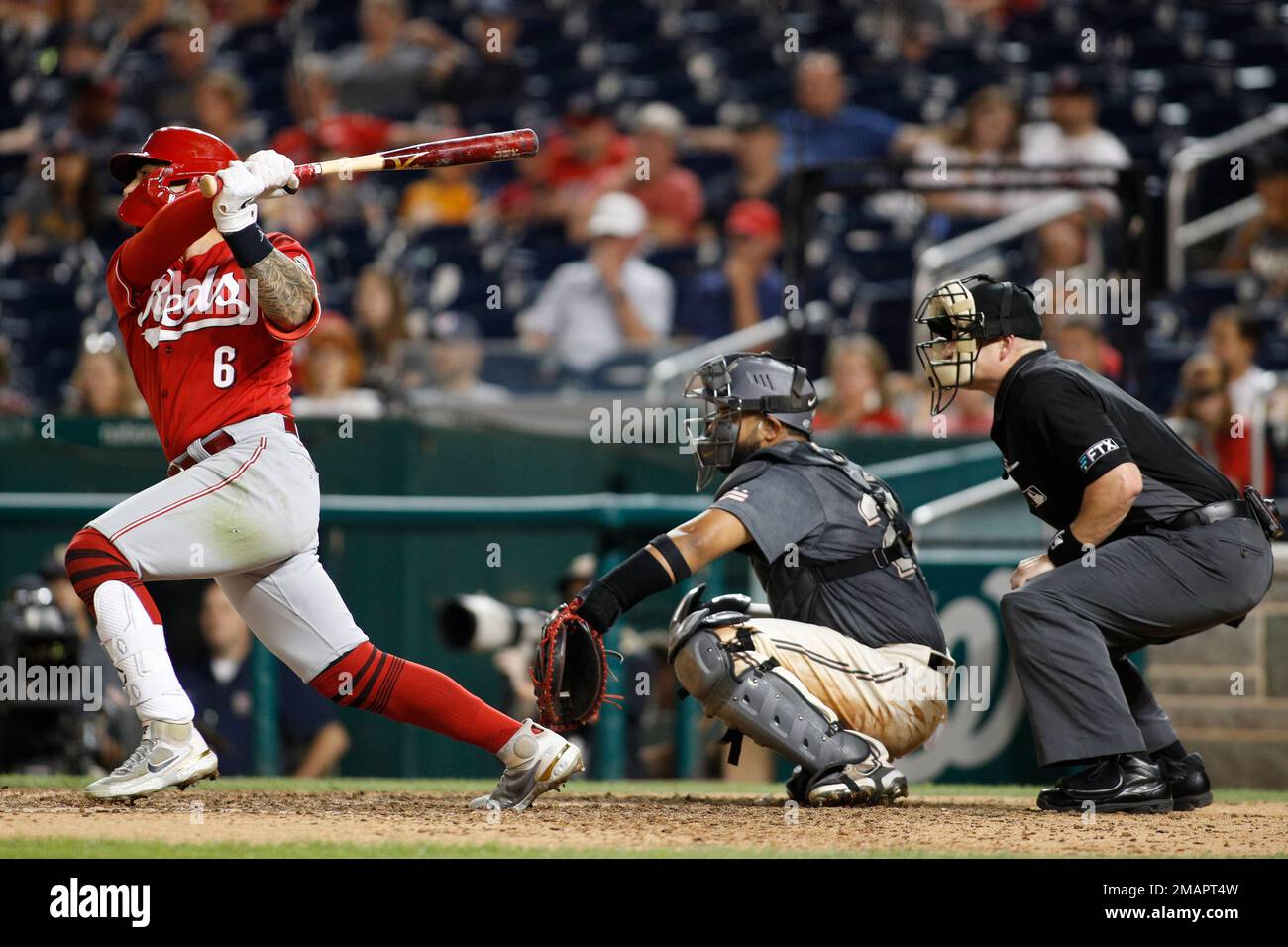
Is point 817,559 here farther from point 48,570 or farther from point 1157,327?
point 1157,327

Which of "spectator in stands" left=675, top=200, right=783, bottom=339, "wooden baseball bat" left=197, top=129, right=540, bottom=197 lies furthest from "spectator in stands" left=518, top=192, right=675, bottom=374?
"wooden baseball bat" left=197, top=129, right=540, bottom=197

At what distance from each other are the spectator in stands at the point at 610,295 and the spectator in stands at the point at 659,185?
2.77 feet

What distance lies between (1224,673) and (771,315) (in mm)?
3359

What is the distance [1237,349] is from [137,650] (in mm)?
5933

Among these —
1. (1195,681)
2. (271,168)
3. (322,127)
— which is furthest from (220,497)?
(322,127)

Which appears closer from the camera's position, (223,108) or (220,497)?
(220,497)

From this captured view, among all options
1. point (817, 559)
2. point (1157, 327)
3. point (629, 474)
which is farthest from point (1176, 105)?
point (817, 559)

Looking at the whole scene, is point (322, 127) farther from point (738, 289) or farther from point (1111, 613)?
point (1111, 613)

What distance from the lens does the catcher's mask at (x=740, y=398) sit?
4.95 m

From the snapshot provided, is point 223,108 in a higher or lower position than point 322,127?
higher

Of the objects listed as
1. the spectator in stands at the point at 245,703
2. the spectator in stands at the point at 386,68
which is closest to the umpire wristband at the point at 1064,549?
the spectator in stands at the point at 245,703

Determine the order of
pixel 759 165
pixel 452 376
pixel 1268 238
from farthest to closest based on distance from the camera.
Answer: pixel 759 165, pixel 1268 238, pixel 452 376

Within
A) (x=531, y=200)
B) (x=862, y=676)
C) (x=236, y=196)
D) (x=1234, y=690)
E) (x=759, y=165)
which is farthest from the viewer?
(x=531, y=200)

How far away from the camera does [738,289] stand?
9773 millimetres
